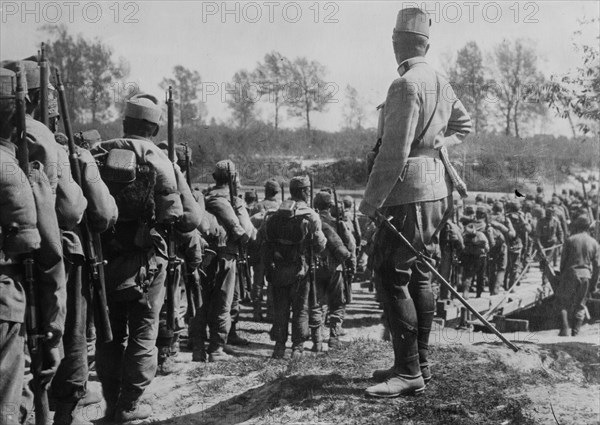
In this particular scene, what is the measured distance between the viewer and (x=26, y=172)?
3523 mm

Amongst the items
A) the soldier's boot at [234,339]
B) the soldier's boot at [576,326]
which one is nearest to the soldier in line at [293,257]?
the soldier's boot at [234,339]

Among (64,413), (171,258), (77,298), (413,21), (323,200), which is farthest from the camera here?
(323,200)

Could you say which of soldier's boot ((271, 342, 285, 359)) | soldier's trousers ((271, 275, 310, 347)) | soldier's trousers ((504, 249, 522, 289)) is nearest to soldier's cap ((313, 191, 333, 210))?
soldier's trousers ((271, 275, 310, 347))

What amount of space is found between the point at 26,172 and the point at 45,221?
0.86 feet

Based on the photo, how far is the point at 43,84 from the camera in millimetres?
3934

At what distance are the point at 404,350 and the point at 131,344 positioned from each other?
2002 millimetres

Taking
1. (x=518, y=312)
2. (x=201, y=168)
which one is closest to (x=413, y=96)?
(x=518, y=312)

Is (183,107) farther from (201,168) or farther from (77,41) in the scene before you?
(77,41)

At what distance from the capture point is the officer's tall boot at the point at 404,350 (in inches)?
192

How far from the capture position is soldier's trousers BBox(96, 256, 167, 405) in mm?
5176

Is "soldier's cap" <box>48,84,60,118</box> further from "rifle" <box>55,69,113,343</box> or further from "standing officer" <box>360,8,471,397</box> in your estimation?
"standing officer" <box>360,8,471,397</box>

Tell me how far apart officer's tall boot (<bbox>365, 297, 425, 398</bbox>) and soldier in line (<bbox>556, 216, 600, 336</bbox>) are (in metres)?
7.78

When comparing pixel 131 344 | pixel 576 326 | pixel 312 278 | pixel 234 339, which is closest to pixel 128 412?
pixel 131 344

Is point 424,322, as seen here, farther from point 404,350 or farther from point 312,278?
point 312,278
